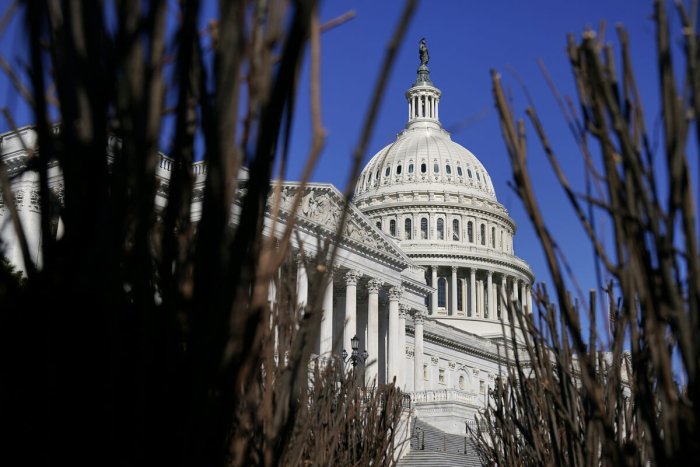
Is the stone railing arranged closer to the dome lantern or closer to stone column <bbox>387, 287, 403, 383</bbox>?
stone column <bbox>387, 287, 403, 383</bbox>

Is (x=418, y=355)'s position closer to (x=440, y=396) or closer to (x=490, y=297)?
(x=440, y=396)

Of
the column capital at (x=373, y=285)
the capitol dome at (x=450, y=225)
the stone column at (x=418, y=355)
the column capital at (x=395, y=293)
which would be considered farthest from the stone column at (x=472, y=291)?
the column capital at (x=373, y=285)

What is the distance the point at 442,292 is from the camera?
11656 cm

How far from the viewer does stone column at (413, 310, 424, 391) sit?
7000 centimetres

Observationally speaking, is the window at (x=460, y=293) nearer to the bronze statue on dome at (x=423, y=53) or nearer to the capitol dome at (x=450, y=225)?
the capitol dome at (x=450, y=225)

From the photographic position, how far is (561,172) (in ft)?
16.6

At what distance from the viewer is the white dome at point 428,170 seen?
122m

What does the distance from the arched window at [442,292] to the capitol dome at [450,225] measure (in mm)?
118

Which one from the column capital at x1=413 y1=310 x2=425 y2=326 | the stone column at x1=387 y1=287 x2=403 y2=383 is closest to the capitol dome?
the column capital at x1=413 y1=310 x2=425 y2=326

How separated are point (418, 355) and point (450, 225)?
5024 cm

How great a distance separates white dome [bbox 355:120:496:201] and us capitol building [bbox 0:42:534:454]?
0.18 metres

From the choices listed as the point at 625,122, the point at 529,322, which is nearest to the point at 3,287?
the point at 625,122

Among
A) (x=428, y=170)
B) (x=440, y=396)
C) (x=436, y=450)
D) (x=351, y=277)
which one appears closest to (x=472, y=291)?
(x=428, y=170)

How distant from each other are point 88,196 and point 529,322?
18.6ft
